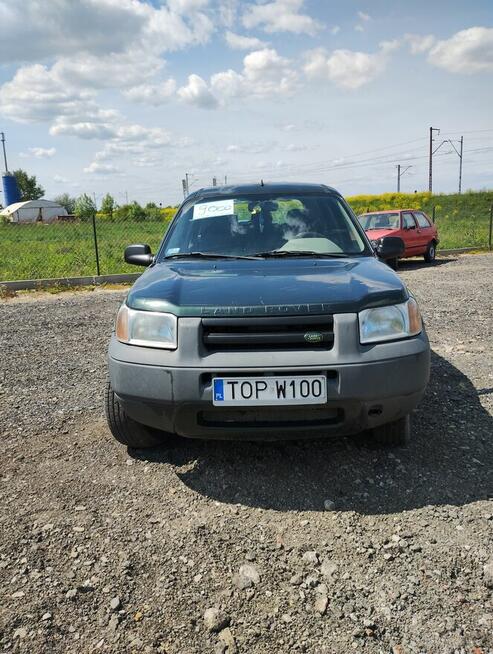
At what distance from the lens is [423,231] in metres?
14.2

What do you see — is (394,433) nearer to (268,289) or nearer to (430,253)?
(268,289)

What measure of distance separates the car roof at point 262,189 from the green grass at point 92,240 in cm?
814

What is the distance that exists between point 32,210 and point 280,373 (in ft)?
254

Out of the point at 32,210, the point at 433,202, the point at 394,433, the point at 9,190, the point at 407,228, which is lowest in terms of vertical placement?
the point at 394,433

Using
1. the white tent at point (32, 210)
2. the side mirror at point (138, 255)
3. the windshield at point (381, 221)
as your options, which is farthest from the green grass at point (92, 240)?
the white tent at point (32, 210)

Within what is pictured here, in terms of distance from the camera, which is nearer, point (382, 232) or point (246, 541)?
point (246, 541)

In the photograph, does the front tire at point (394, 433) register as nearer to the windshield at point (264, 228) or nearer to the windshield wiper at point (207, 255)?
the windshield at point (264, 228)

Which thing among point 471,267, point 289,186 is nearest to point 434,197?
point 471,267

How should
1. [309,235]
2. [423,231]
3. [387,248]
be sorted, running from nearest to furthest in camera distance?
[309,235] < [387,248] < [423,231]

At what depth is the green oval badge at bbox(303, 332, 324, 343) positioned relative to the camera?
238 centimetres

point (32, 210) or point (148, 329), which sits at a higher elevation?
point (32, 210)

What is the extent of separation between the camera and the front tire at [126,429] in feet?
9.39

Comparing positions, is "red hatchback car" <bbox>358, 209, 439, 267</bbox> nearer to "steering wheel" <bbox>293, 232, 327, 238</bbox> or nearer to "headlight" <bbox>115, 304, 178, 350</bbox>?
"steering wheel" <bbox>293, 232, 327, 238</bbox>

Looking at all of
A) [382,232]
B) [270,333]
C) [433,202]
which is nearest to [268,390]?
[270,333]
